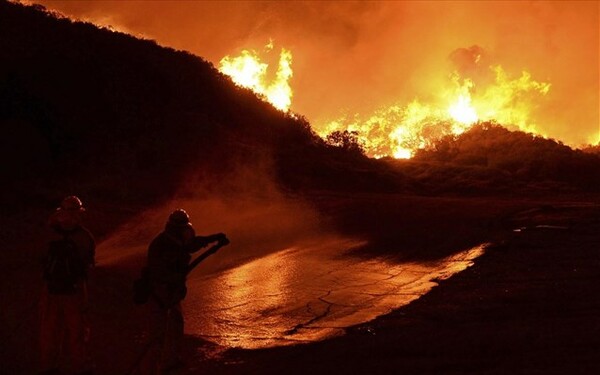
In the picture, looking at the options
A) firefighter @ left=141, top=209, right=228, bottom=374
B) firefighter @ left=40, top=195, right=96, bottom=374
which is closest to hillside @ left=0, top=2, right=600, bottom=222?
firefighter @ left=40, top=195, right=96, bottom=374

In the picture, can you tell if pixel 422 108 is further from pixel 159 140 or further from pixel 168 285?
pixel 168 285

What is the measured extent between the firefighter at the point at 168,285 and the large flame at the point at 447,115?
28.6 meters

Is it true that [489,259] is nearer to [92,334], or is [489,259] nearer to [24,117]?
[92,334]

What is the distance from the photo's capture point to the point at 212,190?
67.4 feet

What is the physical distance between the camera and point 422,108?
4053cm

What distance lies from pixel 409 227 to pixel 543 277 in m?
4.89

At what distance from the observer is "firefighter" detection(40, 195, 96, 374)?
20.4 ft

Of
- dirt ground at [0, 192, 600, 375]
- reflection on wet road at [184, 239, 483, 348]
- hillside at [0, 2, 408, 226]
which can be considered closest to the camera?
dirt ground at [0, 192, 600, 375]

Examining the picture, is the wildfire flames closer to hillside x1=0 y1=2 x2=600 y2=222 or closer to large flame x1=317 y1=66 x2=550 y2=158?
large flame x1=317 y1=66 x2=550 y2=158

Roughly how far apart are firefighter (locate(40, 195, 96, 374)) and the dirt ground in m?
0.42

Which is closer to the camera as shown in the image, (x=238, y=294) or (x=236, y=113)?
(x=238, y=294)

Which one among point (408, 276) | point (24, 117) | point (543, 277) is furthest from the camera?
point (24, 117)

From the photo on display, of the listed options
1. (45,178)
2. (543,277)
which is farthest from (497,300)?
(45,178)

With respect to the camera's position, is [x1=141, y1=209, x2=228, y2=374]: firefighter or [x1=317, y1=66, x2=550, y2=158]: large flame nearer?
[x1=141, y1=209, x2=228, y2=374]: firefighter
